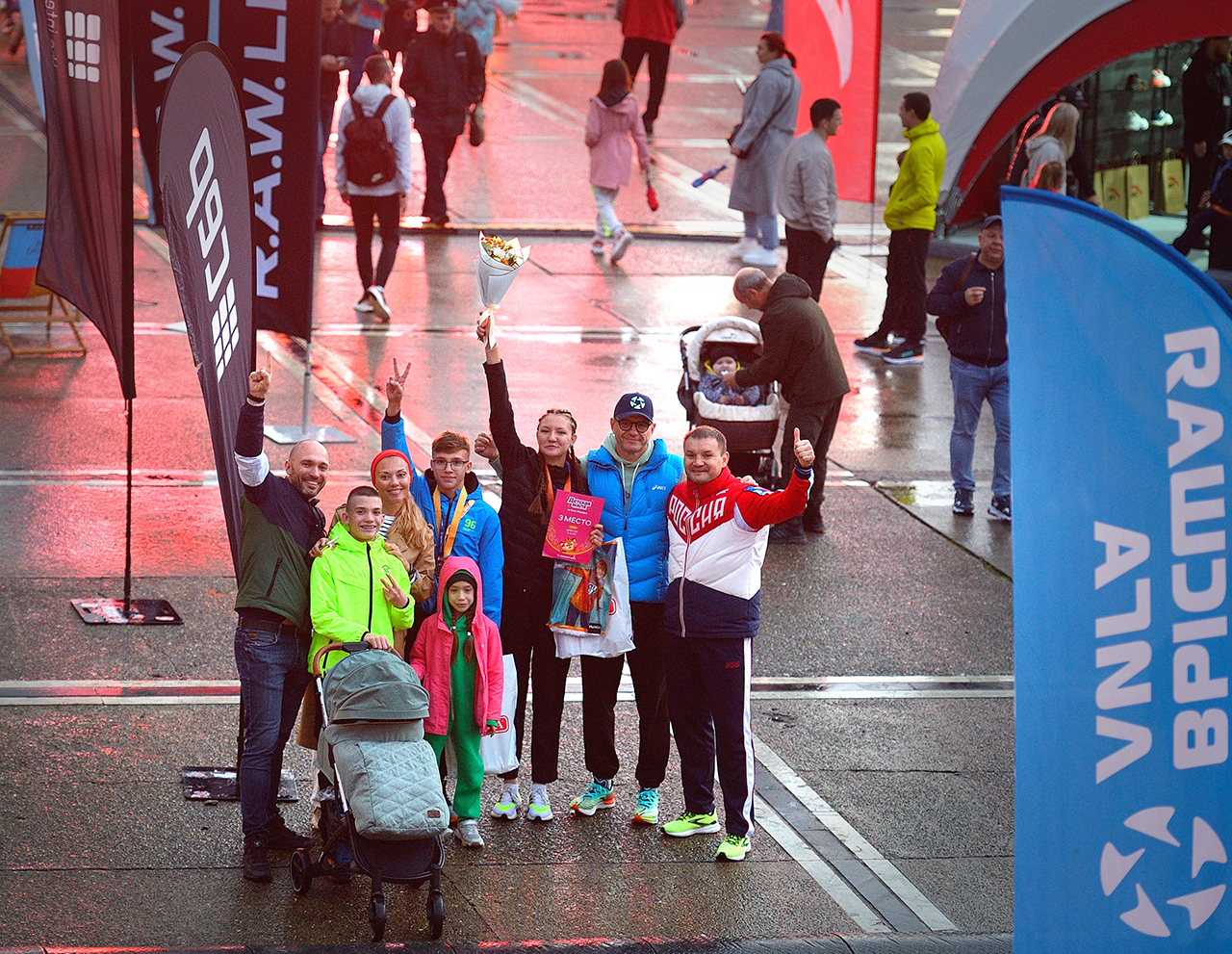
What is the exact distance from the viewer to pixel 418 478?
724 cm

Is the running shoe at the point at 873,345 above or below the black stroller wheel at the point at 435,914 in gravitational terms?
above

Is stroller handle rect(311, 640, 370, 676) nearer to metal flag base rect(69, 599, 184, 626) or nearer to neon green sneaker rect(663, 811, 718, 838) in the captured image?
neon green sneaker rect(663, 811, 718, 838)

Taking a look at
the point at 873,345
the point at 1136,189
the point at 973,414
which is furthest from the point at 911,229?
the point at 1136,189

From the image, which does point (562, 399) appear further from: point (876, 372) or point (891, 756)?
point (891, 756)

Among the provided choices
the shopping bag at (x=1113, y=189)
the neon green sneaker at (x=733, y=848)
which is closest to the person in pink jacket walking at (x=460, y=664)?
the neon green sneaker at (x=733, y=848)

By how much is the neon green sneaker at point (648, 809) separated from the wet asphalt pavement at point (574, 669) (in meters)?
0.12

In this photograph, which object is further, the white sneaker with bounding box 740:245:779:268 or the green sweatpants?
the white sneaker with bounding box 740:245:779:268

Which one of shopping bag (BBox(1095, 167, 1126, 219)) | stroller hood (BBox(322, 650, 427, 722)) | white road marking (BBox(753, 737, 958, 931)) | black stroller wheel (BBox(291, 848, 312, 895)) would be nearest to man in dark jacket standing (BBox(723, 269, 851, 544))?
white road marking (BBox(753, 737, 958, 931))

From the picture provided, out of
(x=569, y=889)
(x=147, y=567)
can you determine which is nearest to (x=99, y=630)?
(x=147, y=567)

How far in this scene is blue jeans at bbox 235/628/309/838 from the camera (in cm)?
661

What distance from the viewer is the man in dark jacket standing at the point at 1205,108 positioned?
19.4 m

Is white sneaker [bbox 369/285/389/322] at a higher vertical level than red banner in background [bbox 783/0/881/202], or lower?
lower

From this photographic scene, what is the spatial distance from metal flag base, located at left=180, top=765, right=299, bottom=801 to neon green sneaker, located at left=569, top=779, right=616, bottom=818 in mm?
1299

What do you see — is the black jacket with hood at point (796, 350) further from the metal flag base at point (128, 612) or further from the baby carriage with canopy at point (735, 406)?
the metal flag base at point (128, 612)
